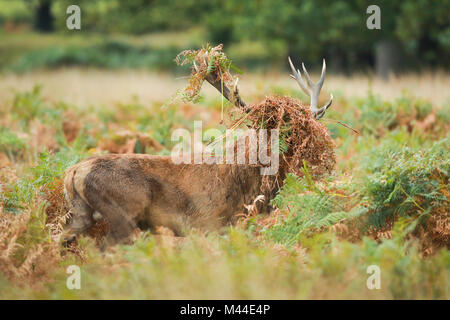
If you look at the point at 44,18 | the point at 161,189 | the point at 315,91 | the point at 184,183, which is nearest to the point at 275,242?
the point at 184,183

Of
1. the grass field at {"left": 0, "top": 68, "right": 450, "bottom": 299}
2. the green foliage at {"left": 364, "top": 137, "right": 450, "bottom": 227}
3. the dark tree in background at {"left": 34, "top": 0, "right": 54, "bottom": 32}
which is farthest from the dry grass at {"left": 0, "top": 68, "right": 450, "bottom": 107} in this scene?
the dark tree in background at {"left": 34, "top": 0, "right": 54, "bottom": 32}

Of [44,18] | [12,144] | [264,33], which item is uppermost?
[44,18]

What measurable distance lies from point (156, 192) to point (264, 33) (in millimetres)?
18797

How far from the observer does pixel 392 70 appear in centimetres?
2192

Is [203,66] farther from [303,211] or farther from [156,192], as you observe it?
[303,211]

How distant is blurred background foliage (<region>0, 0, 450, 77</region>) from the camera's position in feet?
67.9

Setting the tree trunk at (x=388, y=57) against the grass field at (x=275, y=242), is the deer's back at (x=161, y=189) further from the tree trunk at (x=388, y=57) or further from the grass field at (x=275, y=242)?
the tree trunk at (x=388, y=57)

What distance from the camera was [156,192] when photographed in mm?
4992

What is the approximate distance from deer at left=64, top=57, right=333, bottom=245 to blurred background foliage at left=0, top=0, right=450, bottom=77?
16.4 meters

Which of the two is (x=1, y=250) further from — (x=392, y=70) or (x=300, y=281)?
(x=392, y=70)

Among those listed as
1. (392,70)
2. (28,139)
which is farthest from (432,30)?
(28,139)

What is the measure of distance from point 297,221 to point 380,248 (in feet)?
3.90

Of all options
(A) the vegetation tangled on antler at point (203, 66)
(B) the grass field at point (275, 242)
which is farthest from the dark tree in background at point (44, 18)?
(A) the vegetation tangled on antler at point (203, 66)
